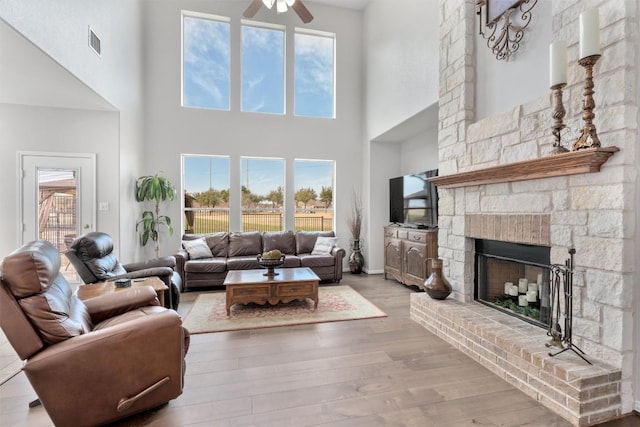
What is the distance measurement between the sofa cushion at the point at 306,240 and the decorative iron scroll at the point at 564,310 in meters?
3.99

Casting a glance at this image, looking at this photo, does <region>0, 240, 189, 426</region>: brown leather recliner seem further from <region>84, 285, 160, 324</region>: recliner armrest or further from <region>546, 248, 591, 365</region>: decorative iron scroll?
<region>546, 248, 591, 365</region>: decorative iron scroll

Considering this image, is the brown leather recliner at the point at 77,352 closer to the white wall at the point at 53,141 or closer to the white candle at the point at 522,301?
the white candle at the point at 522,301

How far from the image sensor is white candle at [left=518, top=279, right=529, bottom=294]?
2818mm

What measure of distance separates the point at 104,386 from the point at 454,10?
4.34m

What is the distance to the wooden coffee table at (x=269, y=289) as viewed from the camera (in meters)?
3.71

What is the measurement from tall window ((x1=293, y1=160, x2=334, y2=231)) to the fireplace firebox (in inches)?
142

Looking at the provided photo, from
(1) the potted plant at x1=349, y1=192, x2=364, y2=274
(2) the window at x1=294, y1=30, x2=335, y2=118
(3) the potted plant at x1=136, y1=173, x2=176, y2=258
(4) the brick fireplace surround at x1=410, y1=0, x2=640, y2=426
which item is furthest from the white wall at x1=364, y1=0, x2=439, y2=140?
(3) the potted plant at x1=136, y1=173, x2=176, y2=258

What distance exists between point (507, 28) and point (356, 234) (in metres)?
4.09

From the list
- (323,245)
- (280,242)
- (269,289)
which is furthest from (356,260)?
(269,289)

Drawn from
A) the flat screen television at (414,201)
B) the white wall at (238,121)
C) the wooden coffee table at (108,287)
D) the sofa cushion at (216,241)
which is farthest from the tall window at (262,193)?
the wooden coffee table at (108,287)

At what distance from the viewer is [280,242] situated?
225 inches

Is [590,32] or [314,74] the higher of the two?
[314,74]

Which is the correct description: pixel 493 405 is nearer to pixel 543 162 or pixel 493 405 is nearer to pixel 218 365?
pixel 543 162

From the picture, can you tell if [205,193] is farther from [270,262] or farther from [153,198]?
[270,262]
